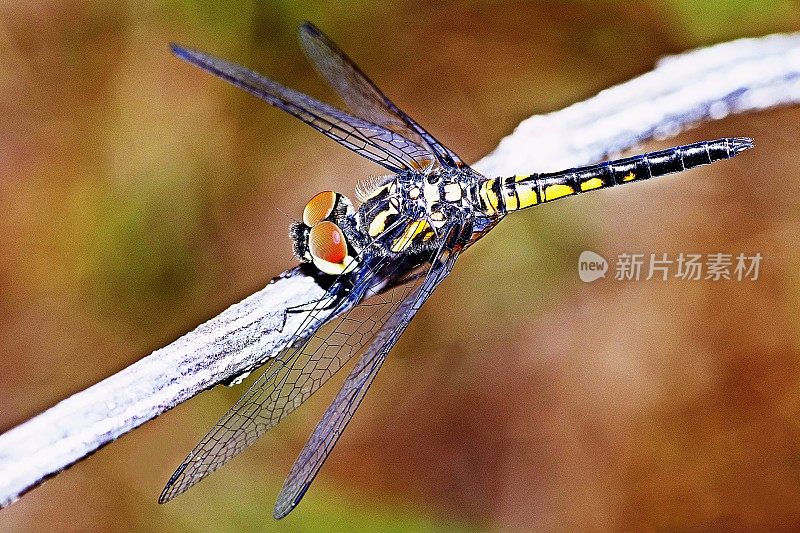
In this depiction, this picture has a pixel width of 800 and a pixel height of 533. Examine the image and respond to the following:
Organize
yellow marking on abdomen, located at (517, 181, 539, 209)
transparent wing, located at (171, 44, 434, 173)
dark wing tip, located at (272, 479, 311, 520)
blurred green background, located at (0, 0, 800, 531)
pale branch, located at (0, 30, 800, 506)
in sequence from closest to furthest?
pale branch, located at (0, 30, 800, 506), dark wing tip, located at (272, 479, 311, 520), transparent wing, located at (171, 44, 434, 173), yellow marking on abdomen, located at (517, 181, 539, 209), blurred green background, located at (0, 0, 800, 531)

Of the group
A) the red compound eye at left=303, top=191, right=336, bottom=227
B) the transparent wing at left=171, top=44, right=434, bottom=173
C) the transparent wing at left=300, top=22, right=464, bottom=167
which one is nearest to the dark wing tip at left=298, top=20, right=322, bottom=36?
the transparent wing at left=300, top=22, right=464, bottom=167

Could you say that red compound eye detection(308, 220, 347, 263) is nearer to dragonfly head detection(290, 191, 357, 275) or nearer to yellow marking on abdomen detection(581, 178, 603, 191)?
dragonfly head detection(290, 191, 357, 275)

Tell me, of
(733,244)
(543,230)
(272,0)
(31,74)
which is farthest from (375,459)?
(31,74)

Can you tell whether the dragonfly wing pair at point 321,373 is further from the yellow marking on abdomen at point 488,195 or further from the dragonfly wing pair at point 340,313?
the yellow marking on abdomen at point 488,195

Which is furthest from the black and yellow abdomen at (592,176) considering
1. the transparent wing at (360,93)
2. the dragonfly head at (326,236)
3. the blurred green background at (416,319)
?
the blurred green background at (416,319)

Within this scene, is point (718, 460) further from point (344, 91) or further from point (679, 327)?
point (344, 91)
